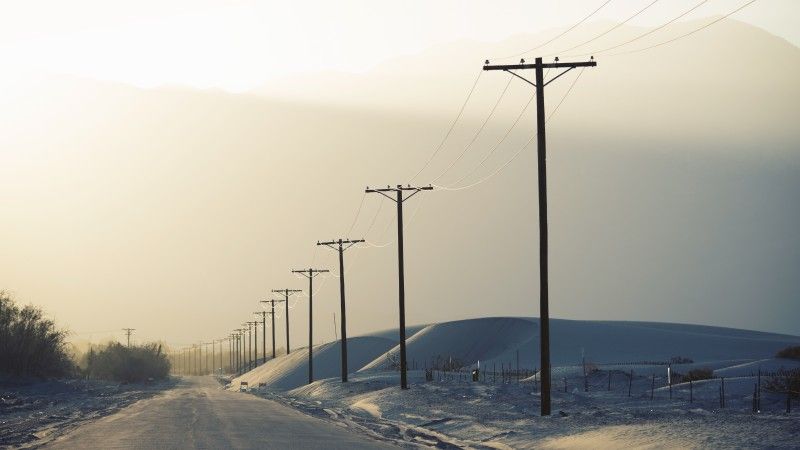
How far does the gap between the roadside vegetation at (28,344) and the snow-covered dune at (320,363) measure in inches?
920

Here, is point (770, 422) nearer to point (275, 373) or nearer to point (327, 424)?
point (327, 424)

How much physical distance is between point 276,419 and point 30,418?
10722 mm

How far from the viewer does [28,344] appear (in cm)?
10525

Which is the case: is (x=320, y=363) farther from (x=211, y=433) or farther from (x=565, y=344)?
(x=211, y=433)

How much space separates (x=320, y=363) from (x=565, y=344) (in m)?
30.8

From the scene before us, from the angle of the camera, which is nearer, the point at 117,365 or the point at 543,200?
the point at 543,200

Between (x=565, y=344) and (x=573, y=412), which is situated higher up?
(x=573, y=412)

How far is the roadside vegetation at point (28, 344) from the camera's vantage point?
102 metres

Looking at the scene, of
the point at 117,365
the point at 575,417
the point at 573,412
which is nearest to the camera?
the point at 575,417

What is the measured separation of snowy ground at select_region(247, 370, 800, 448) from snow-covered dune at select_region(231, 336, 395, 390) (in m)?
66.0

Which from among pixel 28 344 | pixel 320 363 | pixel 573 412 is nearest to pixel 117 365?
pixel 320 363

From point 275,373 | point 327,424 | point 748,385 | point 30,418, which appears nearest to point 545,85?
point 327,424

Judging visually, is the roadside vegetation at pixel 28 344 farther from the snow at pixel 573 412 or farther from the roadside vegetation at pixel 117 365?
the roadside vegetation at pixel 117 365

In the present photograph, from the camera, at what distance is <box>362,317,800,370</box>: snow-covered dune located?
123 metres
